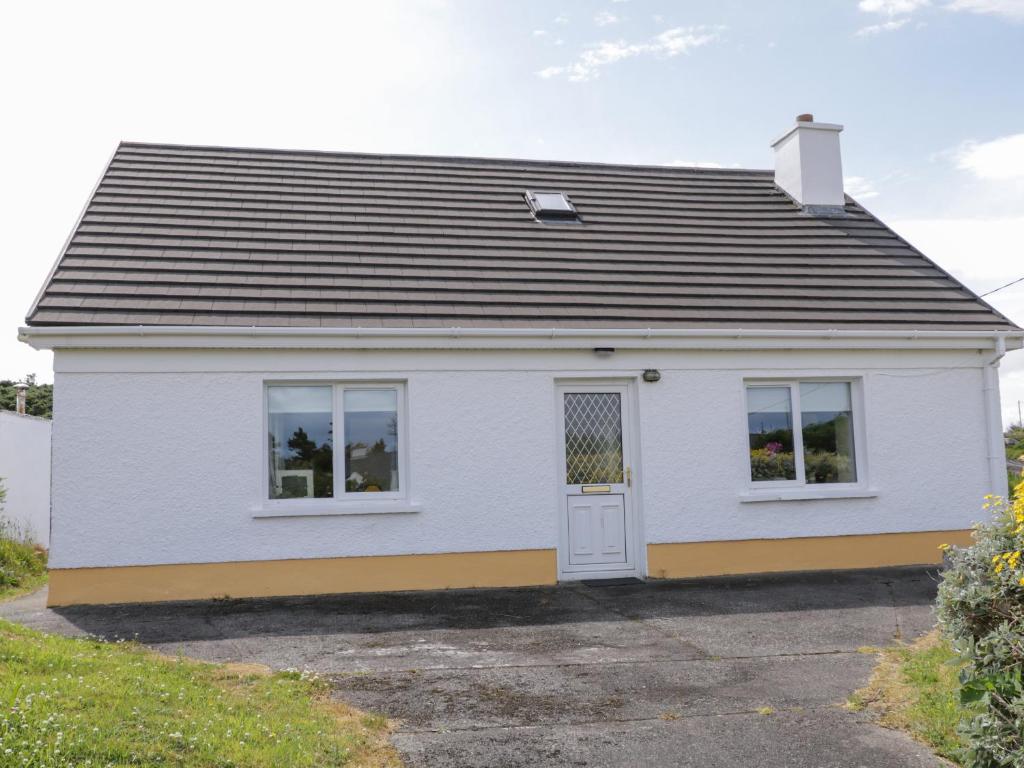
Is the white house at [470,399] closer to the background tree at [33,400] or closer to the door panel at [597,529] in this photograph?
the door panel at [597,529]

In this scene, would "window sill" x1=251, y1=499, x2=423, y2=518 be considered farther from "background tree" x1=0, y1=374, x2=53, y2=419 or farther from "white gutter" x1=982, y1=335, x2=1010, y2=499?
"background tree" x1=0, y1=374, x2=53, y2=419

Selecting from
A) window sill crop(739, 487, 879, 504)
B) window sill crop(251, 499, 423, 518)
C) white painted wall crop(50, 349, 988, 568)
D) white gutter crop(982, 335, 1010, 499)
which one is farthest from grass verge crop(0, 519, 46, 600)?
white gutter crop(982, 335, 1010, 499)

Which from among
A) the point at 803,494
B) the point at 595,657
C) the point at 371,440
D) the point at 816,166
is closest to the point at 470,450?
the point at 371,440

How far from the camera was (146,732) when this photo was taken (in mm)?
4605

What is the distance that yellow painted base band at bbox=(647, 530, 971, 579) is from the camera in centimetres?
1056

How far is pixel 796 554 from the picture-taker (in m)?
10.9

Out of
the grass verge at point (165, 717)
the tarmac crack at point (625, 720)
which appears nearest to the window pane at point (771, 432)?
the tarmac crack at point (625, 720)

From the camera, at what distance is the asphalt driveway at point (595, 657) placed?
5098 millimetres

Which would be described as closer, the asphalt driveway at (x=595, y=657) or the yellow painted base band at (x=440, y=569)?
the asphalt driveway at (x=595, y=657)

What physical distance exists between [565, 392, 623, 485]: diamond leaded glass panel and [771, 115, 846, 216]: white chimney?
19.4 ft

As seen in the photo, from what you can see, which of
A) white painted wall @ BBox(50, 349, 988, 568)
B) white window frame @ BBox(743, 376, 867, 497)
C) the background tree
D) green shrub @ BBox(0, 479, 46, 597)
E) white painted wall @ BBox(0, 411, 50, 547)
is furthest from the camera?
the background tree

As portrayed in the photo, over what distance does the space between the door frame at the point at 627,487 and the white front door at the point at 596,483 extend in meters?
0.01

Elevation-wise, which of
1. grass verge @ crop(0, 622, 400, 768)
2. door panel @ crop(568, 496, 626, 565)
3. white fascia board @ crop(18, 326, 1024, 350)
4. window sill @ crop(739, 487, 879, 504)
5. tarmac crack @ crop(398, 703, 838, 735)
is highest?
white fascia board @ crop(18, 326, 1024, 350)

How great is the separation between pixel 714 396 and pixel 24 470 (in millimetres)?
10912
